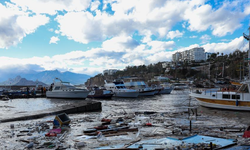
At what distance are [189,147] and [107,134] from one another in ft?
14.7

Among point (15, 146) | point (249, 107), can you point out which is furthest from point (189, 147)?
point (249, 107)

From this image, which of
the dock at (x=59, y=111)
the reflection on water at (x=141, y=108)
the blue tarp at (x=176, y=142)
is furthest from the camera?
the reflection on water at (x=141, y=108)

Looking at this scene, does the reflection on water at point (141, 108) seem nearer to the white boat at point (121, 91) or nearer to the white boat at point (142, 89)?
the white boat at point (121, 91)

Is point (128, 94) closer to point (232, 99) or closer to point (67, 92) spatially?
point (67, 92)

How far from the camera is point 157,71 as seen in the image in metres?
195

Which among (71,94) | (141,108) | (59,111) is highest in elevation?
(71,94)

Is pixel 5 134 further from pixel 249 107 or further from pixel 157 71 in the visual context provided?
pixel 157 71

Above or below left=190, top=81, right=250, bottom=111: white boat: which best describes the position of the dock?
below

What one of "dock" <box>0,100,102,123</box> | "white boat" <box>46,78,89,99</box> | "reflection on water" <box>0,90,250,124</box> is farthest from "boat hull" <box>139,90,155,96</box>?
"dock" <box>0,100,102,123</box>

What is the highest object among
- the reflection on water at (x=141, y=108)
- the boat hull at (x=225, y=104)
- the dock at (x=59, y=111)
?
the boat hull at (x=225, y=104)

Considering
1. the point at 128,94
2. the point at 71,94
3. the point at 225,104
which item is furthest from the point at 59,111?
the point at 128,94

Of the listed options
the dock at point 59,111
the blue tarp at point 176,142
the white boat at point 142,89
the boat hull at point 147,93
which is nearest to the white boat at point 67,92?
the white boat at point 142,89

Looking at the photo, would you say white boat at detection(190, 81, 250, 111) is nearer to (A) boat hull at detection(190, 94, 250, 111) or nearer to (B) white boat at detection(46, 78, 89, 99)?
(A) boat hull at detection(190, 94, 250, 111)

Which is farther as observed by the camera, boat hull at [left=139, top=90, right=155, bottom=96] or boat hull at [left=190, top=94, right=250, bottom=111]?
boat hull at [left=139, top=90, right=155, bottom=96]
